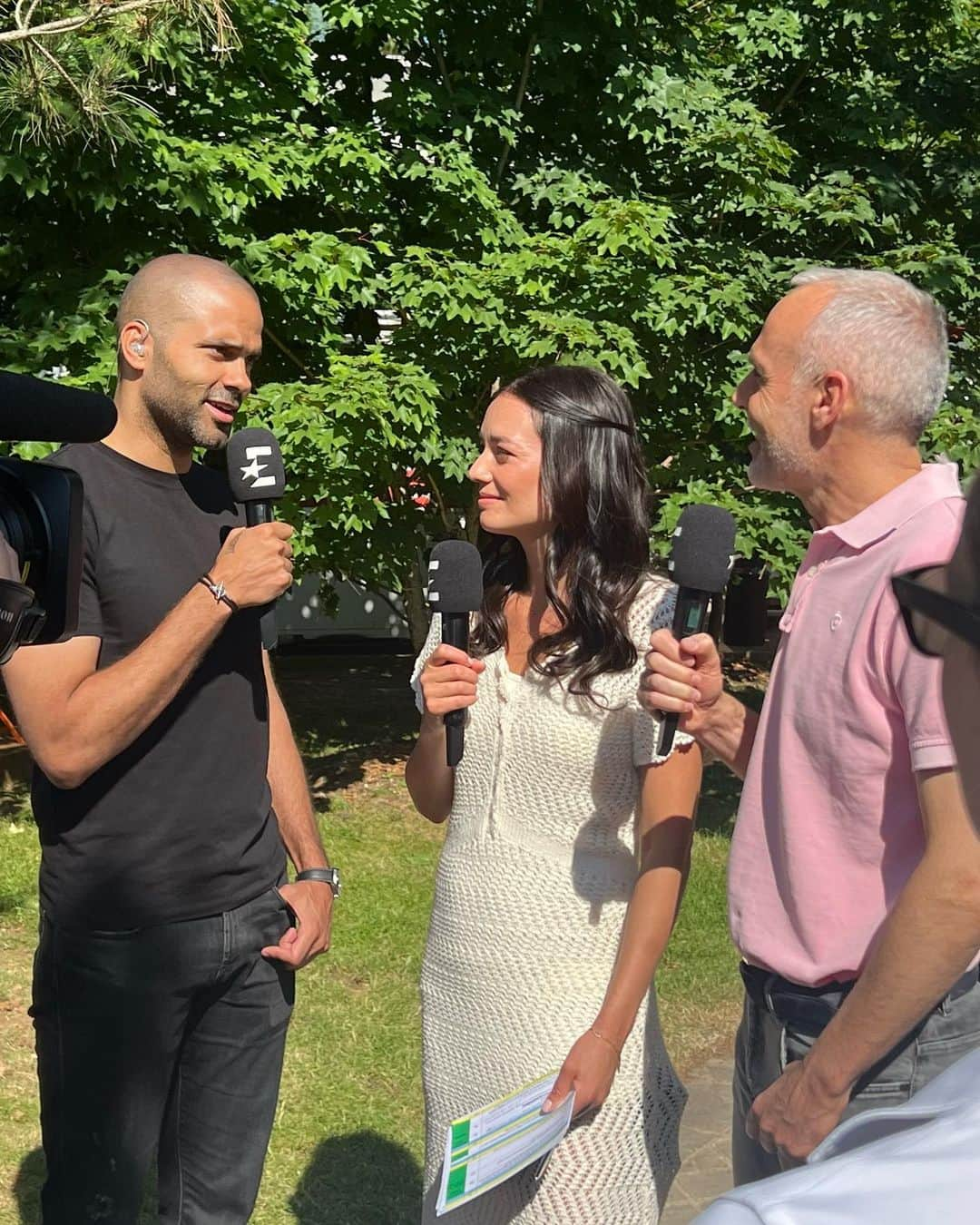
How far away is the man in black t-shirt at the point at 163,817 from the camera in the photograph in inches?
105

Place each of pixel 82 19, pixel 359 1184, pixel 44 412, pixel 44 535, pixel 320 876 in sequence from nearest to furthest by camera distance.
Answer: pixel 44 412 → pixel 44 535 → pixel 320 876 → pixel 359 1184 → pixel 82 19

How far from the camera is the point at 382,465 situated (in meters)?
8.35

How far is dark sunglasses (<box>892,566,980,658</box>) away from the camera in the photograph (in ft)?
3.31

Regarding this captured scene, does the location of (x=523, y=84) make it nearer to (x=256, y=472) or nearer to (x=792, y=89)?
(x=792, y=89)

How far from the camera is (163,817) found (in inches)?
109

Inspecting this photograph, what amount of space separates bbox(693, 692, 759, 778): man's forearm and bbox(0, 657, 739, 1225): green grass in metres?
2.31

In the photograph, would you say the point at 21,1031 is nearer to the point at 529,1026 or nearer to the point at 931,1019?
the point at 529,1026

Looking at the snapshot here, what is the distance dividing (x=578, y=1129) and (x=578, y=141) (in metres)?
8.20

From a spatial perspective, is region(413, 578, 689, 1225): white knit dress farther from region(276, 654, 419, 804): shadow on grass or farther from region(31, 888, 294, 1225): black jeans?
region(276, 654, 419, 804): shadow on grass

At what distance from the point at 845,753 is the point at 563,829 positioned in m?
0.71

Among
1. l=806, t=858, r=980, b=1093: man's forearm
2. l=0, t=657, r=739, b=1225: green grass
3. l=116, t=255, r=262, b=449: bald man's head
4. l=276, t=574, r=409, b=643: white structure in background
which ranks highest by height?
l=116, t=255, r=262, b=449: bald man's head

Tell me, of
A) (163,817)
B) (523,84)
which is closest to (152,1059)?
(163,817)

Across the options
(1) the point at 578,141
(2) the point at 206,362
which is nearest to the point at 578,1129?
(2) the point at 206,362

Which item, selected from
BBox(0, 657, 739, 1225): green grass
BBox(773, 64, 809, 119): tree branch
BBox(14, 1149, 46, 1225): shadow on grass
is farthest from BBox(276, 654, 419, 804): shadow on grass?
BBox(773, 64, 809, 119): tree branch
